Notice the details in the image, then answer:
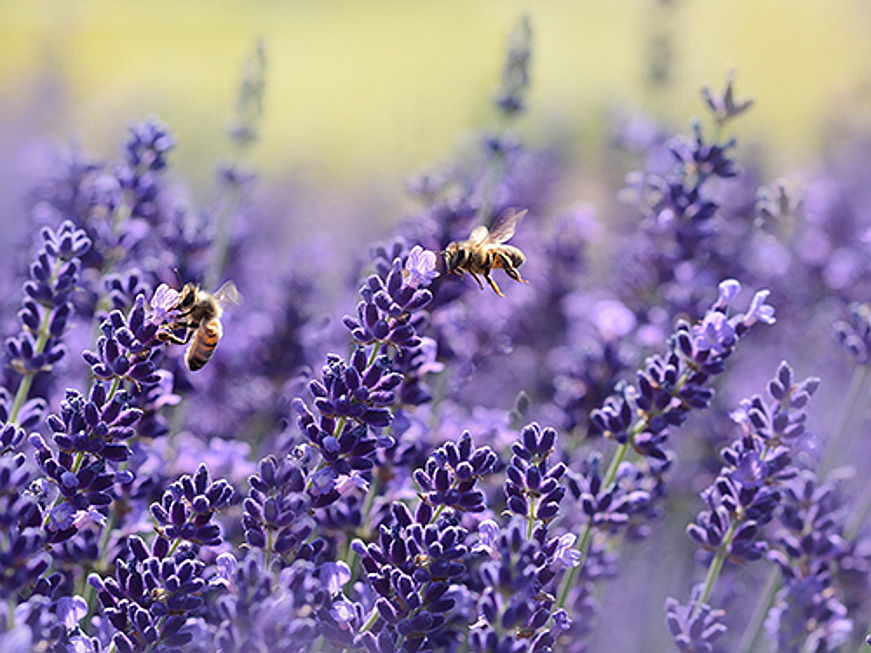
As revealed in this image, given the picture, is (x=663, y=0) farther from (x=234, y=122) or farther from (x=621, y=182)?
(x=234, y=122)

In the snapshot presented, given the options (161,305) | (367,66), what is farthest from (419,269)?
(367,66)

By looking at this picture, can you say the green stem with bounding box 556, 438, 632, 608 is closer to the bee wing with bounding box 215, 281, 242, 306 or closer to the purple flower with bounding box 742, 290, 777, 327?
the purple flower with bounding box 742, 290, 777, 327

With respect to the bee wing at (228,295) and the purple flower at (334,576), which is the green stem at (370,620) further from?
the bee wing at (228,295)

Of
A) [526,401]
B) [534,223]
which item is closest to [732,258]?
[534,223]

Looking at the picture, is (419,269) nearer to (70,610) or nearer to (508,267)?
(508,267)

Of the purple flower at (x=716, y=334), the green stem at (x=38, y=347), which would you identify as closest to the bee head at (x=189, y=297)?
the green stem at (x=38, y=347)
